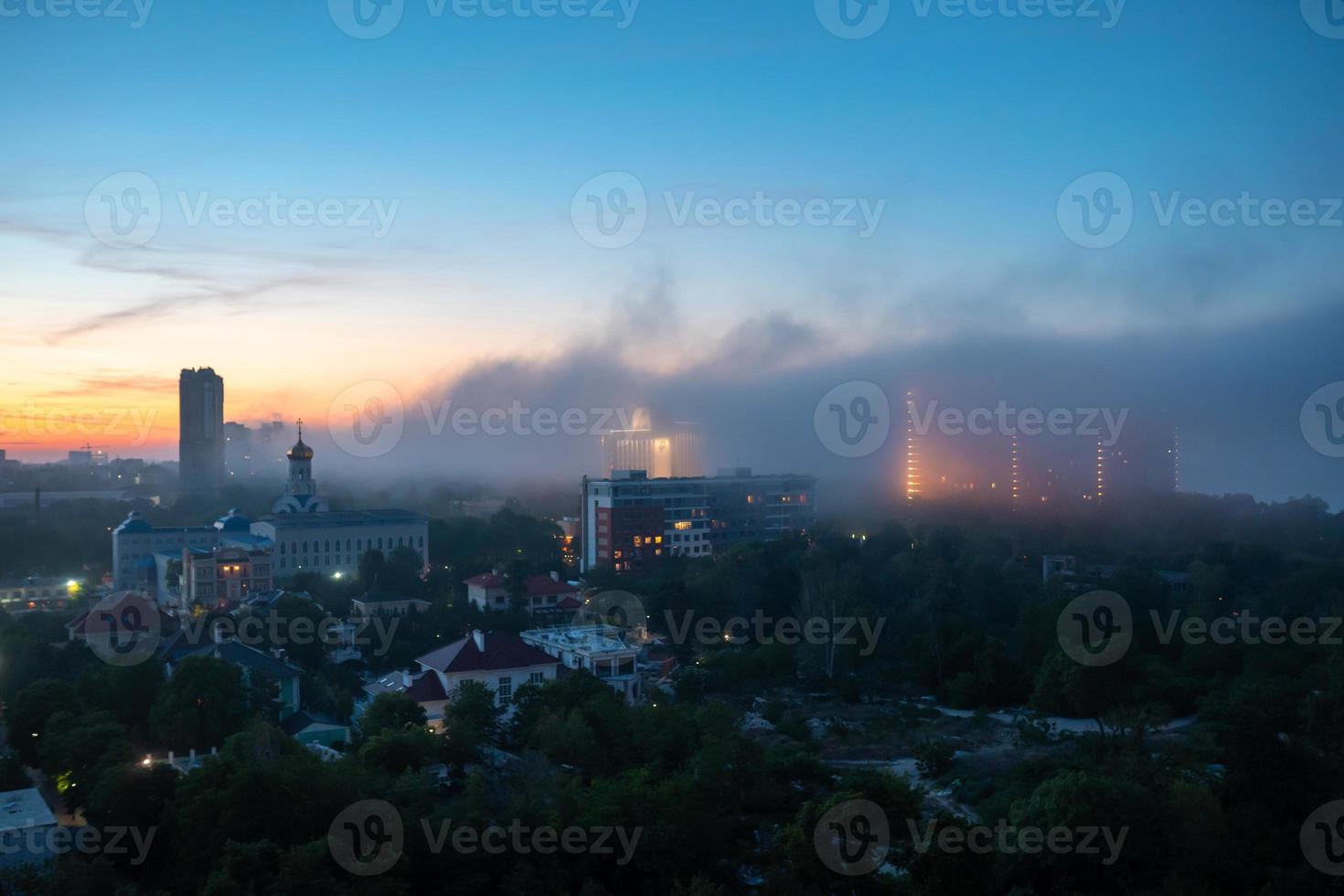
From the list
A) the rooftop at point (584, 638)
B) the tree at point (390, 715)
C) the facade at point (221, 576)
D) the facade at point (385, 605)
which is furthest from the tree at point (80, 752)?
the facade at point (221, 576)

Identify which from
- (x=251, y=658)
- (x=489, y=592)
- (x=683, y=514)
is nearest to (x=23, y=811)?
(x=251, y=658)

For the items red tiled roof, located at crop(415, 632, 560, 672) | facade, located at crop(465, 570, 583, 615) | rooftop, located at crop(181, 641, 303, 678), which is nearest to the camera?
rooftop, located at crop(181, 641, 303, 678)

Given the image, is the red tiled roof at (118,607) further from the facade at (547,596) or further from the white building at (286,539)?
the white building at (286,539)

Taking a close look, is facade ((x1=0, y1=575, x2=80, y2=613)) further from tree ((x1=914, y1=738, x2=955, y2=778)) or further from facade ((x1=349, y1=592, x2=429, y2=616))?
tree ((x1=914, y1=738, x2=955, y2=778))

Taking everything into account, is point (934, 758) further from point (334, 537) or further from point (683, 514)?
point (334, 537)

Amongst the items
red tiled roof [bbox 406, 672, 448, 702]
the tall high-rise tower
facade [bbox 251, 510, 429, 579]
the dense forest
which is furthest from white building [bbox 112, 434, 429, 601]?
the tall high-rise tower

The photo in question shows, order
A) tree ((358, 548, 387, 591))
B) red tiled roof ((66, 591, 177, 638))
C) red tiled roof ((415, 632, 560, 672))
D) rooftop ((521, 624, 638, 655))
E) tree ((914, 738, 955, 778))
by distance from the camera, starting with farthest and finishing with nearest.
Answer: tree ((358, 548, 387, 591)) → red tiled roof ((66, 591, 177, 638)) → rooftop ((521, 624, 638, 655)) → red tiled roof ((415, 632, 560, 672)) → tree ((914, 738, 955, 778))

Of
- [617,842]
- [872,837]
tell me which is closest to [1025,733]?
[872,837]
